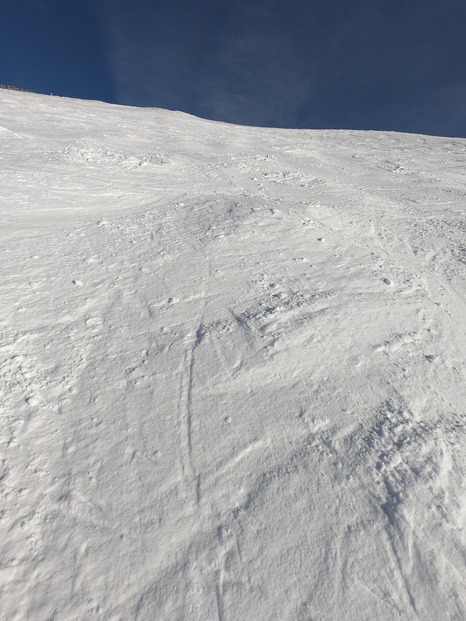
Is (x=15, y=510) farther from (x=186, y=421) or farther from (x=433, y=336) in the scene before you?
(x=433, y=336)

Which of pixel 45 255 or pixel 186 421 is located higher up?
pixel 45 255

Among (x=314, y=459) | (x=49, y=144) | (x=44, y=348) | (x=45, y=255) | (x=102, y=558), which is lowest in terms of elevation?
(x=102, y=558)

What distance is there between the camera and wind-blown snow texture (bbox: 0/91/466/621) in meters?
1.91

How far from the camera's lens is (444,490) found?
7.27 feet

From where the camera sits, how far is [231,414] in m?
2.68

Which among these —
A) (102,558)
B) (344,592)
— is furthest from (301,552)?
(102,558)

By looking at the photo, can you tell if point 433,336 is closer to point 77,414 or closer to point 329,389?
point 329,389

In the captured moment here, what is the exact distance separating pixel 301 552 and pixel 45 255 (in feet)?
13.5

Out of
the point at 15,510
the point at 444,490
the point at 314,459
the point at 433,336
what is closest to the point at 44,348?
the point at 15,510

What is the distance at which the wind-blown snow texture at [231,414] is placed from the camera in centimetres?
191

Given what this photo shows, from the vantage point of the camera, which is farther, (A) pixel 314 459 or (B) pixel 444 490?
(A) pixel 314 459

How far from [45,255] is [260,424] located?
11.2 ft

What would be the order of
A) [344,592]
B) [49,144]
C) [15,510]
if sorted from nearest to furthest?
[344,592], [15,510], [49,144]

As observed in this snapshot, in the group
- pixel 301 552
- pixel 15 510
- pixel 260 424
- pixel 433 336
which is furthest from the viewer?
pixel 433 336
